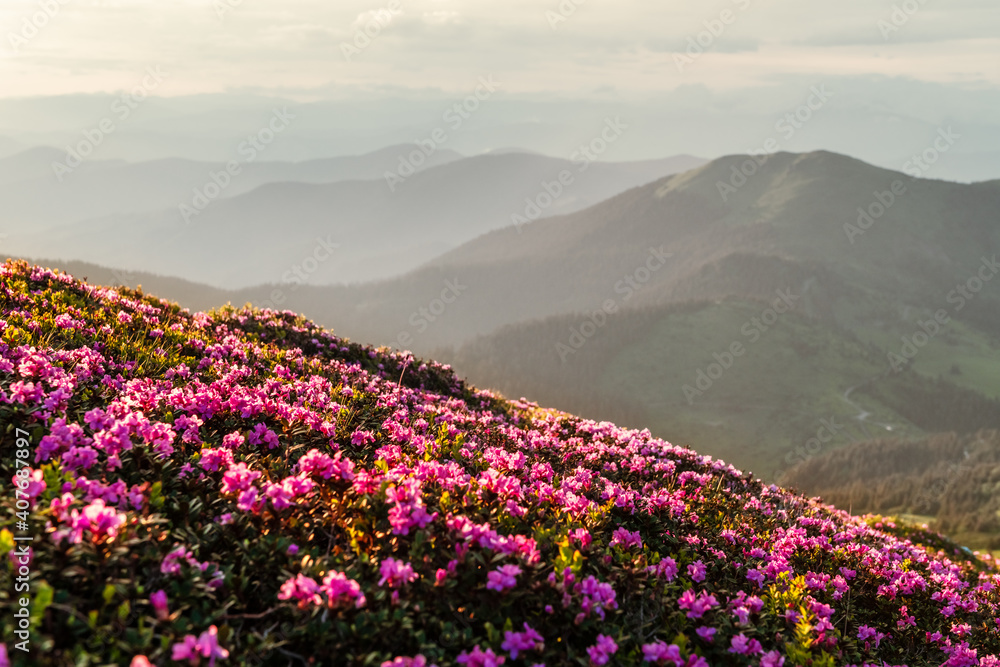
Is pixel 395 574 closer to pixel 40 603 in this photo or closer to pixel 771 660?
pixel 40 603

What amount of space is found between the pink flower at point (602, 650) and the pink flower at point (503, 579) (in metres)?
0.79

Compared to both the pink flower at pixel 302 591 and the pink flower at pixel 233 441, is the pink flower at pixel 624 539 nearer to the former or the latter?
the pink flower at pixel 302 591

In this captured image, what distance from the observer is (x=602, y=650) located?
4566 mm

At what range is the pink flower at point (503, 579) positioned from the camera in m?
4.70

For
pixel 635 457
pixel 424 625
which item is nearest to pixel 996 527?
pixel 635 457

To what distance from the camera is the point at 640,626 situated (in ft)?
17.4

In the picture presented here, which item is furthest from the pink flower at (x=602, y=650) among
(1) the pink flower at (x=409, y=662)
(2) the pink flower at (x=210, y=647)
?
(2) the pink flower at (x=210, y=647)

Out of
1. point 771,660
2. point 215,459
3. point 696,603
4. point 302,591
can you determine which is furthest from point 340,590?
point 771,660

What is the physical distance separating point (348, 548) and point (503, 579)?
1462 millimetres

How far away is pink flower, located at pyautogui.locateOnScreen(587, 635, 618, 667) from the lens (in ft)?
14.7

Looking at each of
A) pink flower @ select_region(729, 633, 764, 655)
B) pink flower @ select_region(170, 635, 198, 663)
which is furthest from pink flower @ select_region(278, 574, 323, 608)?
pink flower @ select_region(729, 633, 764, 655)

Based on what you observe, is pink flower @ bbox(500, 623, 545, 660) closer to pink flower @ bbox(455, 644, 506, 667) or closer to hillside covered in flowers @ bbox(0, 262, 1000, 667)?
hillside covered in flowers @ bbox(0, 262, 1000, 667)

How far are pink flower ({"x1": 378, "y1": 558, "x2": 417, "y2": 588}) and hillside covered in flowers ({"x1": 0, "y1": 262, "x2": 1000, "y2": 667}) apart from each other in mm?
23

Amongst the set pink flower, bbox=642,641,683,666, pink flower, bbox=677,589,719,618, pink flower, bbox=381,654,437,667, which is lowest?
pink flower, bbox=677,589,719,618
